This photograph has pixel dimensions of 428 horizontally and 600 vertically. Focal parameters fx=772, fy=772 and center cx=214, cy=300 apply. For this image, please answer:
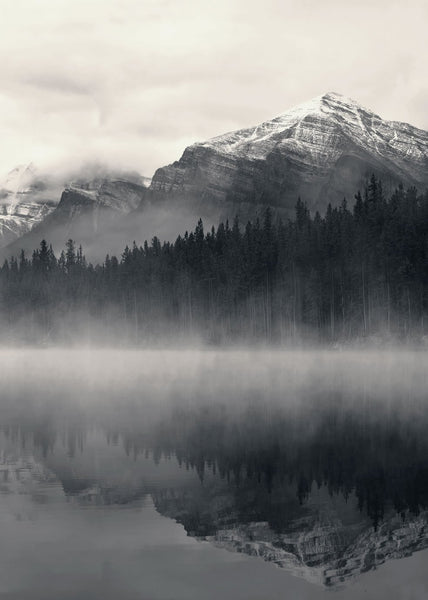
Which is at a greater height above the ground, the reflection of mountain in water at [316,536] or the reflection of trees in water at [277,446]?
the reflection of trees in water at [277,446]

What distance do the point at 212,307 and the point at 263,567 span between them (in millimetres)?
130708

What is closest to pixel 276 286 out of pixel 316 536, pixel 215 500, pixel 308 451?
pixel 308 451

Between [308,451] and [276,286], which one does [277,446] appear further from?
[276,286]

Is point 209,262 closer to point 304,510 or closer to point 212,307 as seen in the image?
point 212,307

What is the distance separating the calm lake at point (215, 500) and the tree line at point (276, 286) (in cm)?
6577

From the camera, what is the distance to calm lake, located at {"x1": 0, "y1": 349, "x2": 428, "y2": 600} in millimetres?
14906

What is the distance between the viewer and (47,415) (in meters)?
37.8

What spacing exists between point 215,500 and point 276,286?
112m

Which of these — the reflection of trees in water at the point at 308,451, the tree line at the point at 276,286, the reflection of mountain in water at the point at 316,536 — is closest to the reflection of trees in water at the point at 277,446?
the reflection of trees in water at the point at 308,451

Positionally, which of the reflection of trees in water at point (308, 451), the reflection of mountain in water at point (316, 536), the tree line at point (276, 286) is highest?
the tree line at point (276, 286)

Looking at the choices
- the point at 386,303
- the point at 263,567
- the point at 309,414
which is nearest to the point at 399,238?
the point at 386,303

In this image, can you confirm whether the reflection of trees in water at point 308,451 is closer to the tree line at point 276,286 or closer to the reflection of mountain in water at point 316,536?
the reflection of mountain in water at point 316,536

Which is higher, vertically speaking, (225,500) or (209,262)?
(209,262)

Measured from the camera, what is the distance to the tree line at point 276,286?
105562mm
